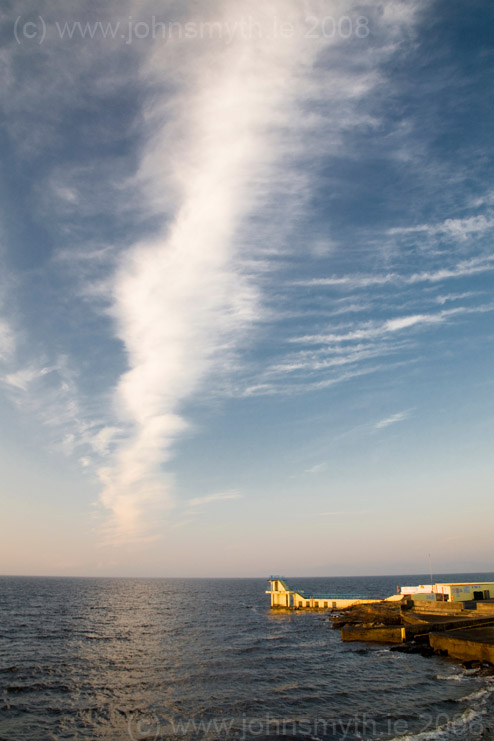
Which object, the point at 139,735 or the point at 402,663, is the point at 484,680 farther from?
the point at 139,735

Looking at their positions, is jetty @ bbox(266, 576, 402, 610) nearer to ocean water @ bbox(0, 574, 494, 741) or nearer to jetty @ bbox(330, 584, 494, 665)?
jetty @ bbox(330, 584, 494, 665)

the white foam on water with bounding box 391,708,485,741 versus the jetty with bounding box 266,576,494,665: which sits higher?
the white foam on water with bounding box 391,708,485,741

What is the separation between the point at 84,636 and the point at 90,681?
27.7 meters

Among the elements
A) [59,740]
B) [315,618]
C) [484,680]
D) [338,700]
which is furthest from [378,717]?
[315,618]

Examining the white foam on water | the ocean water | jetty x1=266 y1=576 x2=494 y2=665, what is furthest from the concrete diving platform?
the white foam on water

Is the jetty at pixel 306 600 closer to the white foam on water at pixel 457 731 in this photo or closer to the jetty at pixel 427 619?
the jetty at pixel 427 619

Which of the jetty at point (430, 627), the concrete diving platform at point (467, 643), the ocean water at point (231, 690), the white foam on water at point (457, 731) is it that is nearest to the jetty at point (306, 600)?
the jetty at point (430, 627)

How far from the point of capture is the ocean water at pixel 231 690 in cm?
2717

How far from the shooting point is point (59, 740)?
1025 inches

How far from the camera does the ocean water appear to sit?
89.1 feet

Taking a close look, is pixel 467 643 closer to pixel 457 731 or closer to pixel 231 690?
pixel 457 731

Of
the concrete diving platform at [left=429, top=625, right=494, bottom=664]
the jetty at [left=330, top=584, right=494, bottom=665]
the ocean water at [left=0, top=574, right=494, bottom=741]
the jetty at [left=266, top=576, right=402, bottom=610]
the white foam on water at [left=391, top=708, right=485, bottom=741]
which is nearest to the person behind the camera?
the white foam on water at [left=391, top=708, right=485, bottom=741]

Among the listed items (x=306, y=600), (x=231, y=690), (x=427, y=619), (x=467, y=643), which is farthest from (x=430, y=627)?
(x=306, y=600)

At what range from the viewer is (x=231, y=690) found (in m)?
34.5
